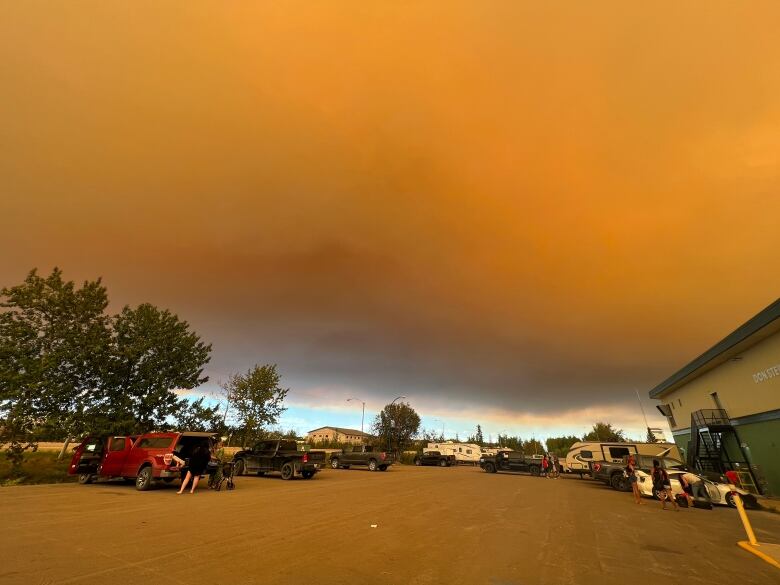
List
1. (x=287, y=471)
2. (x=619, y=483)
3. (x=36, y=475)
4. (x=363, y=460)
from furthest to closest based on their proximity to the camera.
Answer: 1. (x=363, y=460)
2. (x=619, y=483)
3. (x=287, y=471)
4. (x=36, y=475)

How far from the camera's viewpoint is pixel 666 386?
43812 mm

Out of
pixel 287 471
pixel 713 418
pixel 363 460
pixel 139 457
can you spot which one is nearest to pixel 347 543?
pixel 139 457

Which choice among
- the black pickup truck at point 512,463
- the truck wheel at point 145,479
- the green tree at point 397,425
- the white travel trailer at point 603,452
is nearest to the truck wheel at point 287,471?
the truck wheel at point 145,479

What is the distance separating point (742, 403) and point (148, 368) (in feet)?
132

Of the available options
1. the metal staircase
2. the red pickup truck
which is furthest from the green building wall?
the red pickup truck

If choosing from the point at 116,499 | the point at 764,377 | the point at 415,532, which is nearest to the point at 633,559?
the point at 415,532

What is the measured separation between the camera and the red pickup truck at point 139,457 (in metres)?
13.7

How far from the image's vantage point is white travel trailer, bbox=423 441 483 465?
173 feet

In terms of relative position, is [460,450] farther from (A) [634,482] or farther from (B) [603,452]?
(A) [634,482]

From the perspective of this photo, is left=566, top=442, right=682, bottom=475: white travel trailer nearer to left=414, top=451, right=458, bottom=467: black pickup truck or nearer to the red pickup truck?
left=414, top=451, right=458, bottom=467: black pickup truck

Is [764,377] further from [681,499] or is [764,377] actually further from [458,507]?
[458,507]

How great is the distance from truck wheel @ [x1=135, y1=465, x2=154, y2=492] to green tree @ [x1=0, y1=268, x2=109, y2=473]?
963cm

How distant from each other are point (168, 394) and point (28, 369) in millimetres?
7268

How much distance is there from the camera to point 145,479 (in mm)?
13742
